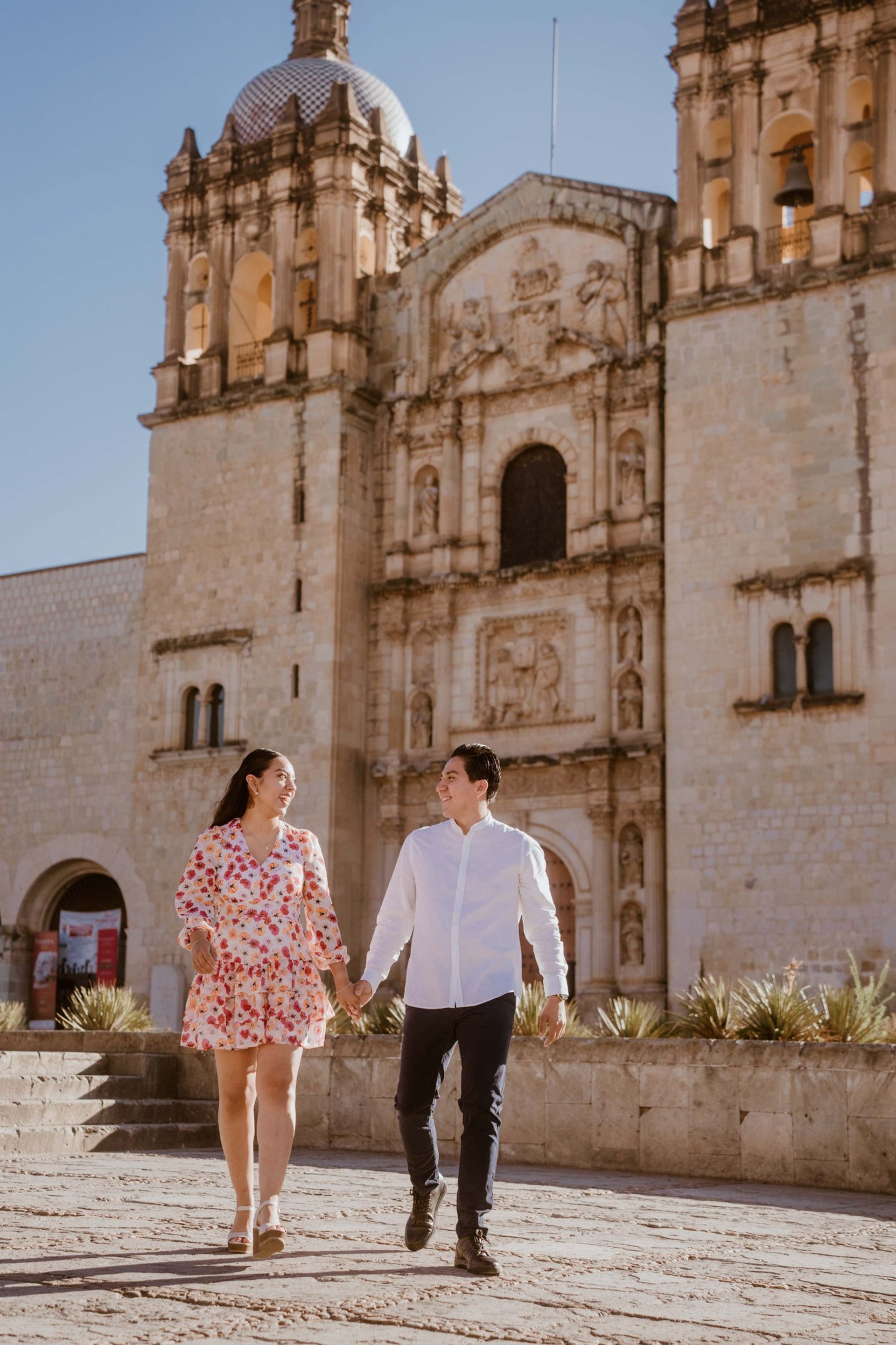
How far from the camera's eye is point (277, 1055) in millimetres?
6027

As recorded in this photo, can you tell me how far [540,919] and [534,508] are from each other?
1914 cm

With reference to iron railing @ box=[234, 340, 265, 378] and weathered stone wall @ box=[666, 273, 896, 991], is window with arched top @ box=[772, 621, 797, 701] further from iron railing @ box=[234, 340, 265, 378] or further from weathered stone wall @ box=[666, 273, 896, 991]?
iron railing @ box=[234, 340, 265, 378]

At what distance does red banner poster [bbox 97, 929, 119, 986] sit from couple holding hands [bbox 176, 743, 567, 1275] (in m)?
21.4

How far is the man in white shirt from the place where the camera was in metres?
5.82

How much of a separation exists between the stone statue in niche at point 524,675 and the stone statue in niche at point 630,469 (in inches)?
83.9

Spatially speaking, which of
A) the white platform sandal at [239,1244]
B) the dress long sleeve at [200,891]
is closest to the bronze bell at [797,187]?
the dress long sleeve at [200,891]

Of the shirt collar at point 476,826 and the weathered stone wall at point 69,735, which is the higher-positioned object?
the weathered stone wall at point 69,735

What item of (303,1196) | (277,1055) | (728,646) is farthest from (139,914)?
(277,1055)

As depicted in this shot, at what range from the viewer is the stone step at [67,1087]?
11.3 m

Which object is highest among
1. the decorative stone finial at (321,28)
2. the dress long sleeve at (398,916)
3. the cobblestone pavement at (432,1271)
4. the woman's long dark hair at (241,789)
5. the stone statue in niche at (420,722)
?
the decorative stone finial at (321,28)

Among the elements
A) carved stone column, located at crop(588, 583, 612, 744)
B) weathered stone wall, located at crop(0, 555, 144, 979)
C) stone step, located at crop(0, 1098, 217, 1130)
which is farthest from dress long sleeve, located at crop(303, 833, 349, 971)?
weathered stone wall, located at crop(0, 555, 144, 979)

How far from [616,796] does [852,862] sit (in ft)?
12.9

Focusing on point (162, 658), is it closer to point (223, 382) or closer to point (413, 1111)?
point (223, 382)

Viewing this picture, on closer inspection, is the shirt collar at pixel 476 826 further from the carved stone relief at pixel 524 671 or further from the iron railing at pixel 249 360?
the iron railing at pixel 249 360
